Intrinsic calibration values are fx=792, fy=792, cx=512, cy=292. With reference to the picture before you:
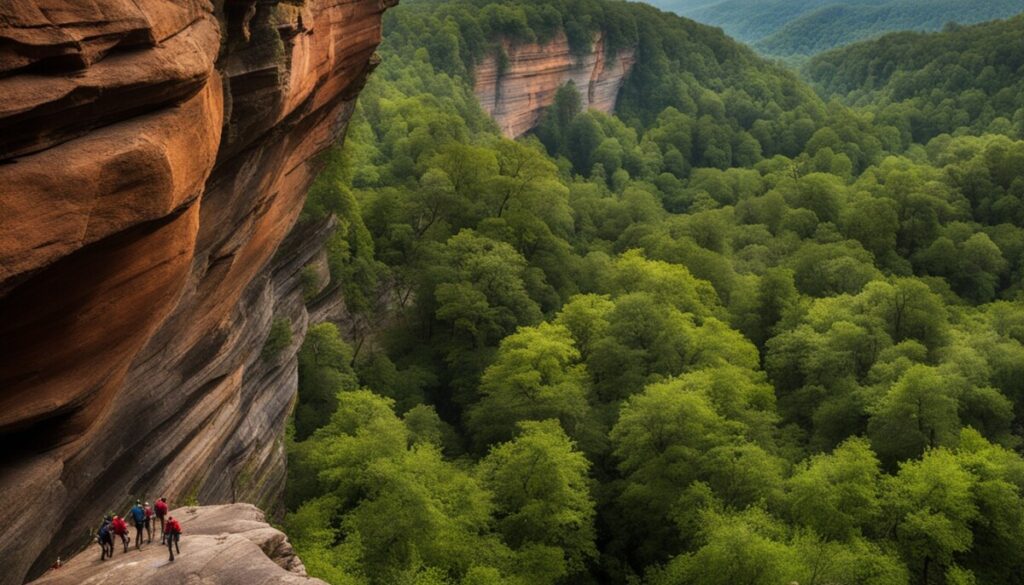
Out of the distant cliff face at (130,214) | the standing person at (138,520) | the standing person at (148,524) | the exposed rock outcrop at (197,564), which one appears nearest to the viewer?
the distant cliff face at (130,214)

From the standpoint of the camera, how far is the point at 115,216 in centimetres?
951

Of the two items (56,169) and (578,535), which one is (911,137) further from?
(56,169)

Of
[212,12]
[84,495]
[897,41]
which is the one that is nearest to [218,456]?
[84,495]

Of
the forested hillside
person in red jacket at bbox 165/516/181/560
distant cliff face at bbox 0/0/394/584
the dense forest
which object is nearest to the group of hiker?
person in red jacket at bbox 165/516/181/560

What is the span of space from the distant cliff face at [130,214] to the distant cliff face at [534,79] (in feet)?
260

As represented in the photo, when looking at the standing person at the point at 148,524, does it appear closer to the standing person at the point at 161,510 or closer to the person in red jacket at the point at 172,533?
the standing person at the point at 161,510

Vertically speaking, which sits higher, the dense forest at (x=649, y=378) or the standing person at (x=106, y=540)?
the standing person at (x=106, y=540)

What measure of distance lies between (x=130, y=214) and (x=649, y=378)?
97.4ft

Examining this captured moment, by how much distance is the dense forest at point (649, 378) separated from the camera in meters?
26.5

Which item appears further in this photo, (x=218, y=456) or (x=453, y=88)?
(x=453, y=88)

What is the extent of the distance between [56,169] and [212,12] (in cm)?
434

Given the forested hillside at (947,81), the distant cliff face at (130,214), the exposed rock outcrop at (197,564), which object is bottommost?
the forested hillside at (947,81)

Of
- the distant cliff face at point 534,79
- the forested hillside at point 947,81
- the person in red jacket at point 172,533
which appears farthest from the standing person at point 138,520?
the forested hillside at point 947,81

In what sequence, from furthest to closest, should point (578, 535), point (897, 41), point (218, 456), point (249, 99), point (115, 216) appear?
1. point (897, 41)
2. point (578, 535)
3. point (218, 456)
4. point (249, 99)
5. point (115, 216)
